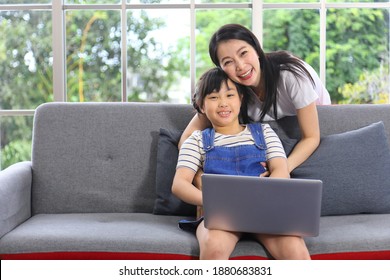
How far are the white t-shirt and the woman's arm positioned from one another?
0.03 meters

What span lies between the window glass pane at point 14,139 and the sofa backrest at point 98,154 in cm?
70

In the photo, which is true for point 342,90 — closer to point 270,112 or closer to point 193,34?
point 193,34

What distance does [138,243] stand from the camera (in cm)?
232

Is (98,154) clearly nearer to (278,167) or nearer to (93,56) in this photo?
(278,167)

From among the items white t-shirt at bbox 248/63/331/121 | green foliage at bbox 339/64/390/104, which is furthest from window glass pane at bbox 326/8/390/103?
white t-shirt at bbox 248/63/331/121

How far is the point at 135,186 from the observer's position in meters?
2.89

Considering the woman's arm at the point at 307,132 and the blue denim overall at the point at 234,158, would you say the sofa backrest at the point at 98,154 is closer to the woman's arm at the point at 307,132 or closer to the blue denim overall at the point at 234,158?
the blue denim overall at the point at 234,158

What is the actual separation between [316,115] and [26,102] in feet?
5.74

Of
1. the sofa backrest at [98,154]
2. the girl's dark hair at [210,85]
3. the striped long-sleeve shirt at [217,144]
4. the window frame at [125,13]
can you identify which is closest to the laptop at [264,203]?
the striped long-sleeve shirt at [217,144]

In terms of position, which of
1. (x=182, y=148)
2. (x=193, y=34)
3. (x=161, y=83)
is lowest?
(x=182, y=148)

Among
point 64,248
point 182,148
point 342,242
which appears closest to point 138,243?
point 64,248

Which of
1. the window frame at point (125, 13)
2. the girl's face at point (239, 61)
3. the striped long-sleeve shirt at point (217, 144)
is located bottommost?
the striped long-sleeve shirt at point (217, 144)

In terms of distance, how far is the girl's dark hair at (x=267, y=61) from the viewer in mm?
2699

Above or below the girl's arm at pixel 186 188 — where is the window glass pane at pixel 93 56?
above
